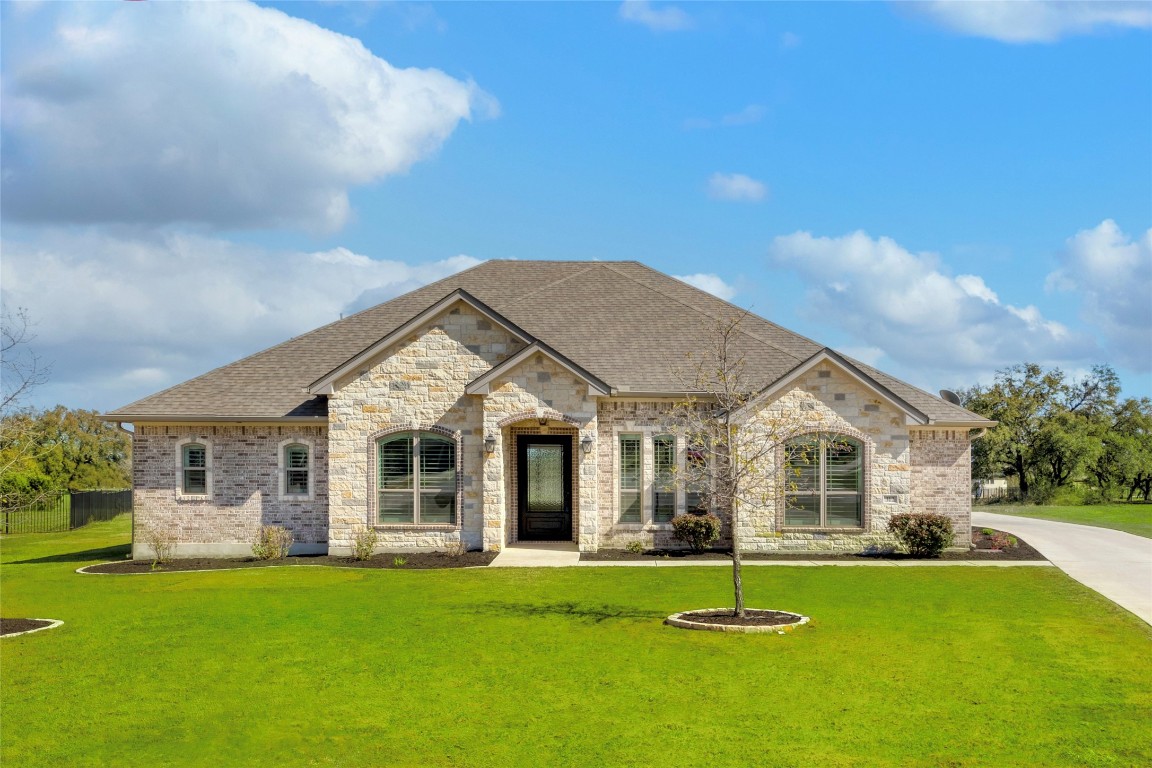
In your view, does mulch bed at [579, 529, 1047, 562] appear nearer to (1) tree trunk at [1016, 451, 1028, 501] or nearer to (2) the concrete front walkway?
(2) the concrete front walkway

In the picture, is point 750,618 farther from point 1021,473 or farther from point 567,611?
point 1021,473

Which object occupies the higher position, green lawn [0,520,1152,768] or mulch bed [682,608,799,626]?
mulch bed [682,608,799,626]

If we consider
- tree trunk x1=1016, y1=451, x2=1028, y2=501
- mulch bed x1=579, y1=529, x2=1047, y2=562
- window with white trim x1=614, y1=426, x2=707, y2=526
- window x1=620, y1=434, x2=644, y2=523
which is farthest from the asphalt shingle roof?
tree trunk x1=1016, y1=451, x2=1028, y2=501

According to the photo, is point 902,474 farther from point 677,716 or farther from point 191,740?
point 191,740

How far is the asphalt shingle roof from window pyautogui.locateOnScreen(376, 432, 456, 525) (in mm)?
2096

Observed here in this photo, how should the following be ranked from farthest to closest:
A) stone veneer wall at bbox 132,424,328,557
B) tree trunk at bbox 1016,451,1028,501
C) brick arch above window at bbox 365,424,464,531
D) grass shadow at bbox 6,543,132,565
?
tree trunk at bbox 1016,451,1028,501
grass shadow at bbox 6,543,132,565
stone veneer wall at bbox 132,424,328,557
brick arch above window at bbox 365,424,464,531

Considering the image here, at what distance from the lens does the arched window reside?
2502cm

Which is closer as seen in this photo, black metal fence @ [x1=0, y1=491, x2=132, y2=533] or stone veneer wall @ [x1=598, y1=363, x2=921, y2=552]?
stone veneer wall @ [x1=598, y1=363, x2=921, y2=552]

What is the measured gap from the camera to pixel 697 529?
23.9 metres

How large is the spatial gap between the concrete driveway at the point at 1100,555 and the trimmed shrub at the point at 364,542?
15.5 m

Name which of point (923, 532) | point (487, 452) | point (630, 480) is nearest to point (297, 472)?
point (487, 452)

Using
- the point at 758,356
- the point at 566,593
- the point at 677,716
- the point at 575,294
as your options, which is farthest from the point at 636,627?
the point at 575,294

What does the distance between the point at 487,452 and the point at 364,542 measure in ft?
12.0

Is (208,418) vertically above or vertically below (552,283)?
below
